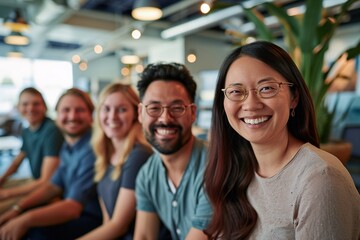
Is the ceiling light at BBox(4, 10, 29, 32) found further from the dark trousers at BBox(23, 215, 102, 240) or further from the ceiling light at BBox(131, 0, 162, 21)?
the dark trousers at BBox(23, 215, 102, 240)

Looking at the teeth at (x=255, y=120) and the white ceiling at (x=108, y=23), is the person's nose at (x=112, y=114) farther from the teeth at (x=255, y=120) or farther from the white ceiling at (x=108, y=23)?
the white ceiling at (x=108, y=23)

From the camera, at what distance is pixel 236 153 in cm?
116

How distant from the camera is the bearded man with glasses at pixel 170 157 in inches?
53.5

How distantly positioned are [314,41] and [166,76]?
90cm

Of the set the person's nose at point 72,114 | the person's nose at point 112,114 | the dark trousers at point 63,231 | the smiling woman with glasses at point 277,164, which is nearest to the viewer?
the smiling woman with glasses at point 277,164

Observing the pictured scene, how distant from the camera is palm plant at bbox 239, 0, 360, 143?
1628 millimetres

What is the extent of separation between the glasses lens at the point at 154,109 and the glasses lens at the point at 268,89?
59cm

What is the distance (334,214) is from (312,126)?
32 cm

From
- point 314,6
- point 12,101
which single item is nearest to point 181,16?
point 314,6

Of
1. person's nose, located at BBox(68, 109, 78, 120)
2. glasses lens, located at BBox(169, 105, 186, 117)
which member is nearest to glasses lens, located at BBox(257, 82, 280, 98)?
glasses lens, located at BBox(169, 105, 186, 117)

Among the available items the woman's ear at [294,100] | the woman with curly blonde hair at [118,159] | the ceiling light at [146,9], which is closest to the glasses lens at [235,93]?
the woman's ear at [294,100]

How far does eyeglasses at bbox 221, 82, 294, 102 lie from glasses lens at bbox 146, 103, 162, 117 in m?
0.49

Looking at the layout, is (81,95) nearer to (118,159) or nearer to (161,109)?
(118,159)

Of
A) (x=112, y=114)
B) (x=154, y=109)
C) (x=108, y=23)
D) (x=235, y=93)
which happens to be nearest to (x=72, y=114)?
(x=112, y=114)
